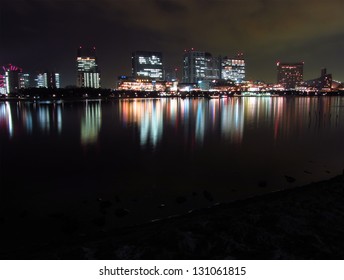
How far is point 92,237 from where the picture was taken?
6.31 meters

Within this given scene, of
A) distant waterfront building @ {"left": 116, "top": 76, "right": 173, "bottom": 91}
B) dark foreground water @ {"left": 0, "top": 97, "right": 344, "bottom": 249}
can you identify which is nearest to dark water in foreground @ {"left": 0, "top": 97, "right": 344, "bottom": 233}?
dark foreground water @ {"left": 0, "top": 97, "right": 344, "bottom": 249}

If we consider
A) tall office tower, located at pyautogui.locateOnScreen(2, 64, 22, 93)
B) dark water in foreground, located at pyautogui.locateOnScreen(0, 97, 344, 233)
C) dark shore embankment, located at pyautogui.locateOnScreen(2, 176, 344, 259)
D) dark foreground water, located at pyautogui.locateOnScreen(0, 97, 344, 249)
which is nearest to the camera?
dark shore embankment, located at pyautogui.locateOnScreen(2, 176, 344, 259)

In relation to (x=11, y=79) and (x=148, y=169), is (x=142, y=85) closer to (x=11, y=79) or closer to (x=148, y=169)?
(x=11, y=79)

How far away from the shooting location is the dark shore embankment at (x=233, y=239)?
488 cm

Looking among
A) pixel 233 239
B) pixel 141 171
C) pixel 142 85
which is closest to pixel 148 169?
pixel 141 171

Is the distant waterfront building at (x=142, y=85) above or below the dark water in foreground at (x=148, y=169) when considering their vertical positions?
above

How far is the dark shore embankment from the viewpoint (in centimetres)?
488

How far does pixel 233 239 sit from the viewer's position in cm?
531

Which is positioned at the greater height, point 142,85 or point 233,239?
point 142,85

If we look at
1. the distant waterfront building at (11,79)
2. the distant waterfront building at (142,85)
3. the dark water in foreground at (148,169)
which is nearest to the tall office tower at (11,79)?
the distant waterfront building at (11,79)

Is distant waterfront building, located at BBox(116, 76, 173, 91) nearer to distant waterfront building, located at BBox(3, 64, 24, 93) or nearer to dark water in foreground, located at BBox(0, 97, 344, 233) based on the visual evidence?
distant waterfront building, located at BBox(3, 64, 24, 93)

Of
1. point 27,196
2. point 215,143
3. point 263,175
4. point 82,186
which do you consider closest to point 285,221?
point 263,175

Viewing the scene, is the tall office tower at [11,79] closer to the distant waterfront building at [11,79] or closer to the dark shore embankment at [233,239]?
the distant waterfront building at [11,79]

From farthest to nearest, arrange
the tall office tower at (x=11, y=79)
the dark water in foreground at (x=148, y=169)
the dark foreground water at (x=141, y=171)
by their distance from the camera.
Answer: the tall office tower at (x=11, y=79) → the dark water in foreground at (x=148, y=169) → the dark foreground water at (x=141, y=171)
